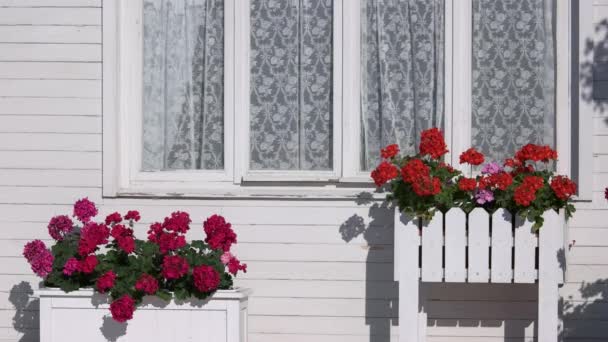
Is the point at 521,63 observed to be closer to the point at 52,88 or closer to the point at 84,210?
the point at 84,210

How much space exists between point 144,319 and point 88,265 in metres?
0.43

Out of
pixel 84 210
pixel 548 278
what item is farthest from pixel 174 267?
pixel 548 278

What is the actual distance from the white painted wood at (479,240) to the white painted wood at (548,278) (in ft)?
0.96

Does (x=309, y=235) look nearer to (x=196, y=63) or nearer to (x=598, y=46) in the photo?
(x=196, y=63)

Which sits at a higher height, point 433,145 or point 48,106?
point 48,106

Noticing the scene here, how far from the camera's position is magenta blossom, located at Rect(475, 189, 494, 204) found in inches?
277

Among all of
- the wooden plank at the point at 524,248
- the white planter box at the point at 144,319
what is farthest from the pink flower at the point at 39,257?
the wooden plank at the point at 524,248

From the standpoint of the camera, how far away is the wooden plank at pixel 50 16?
7793 mm

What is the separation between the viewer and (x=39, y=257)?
713 centimetres

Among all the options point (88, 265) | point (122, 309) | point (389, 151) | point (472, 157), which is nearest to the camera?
point (122, 309)

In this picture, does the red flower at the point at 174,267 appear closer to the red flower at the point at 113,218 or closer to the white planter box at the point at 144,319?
the white planter box at the point at 144,319

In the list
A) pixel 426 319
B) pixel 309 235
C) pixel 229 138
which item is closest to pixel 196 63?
pixel 229 138

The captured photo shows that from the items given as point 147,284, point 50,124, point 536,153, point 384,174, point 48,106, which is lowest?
point 147,284

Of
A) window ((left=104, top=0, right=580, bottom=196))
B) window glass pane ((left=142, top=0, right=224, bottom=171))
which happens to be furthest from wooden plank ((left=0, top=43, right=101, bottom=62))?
window glass pane ((left=142, top=0, right=224, bottom=171))
